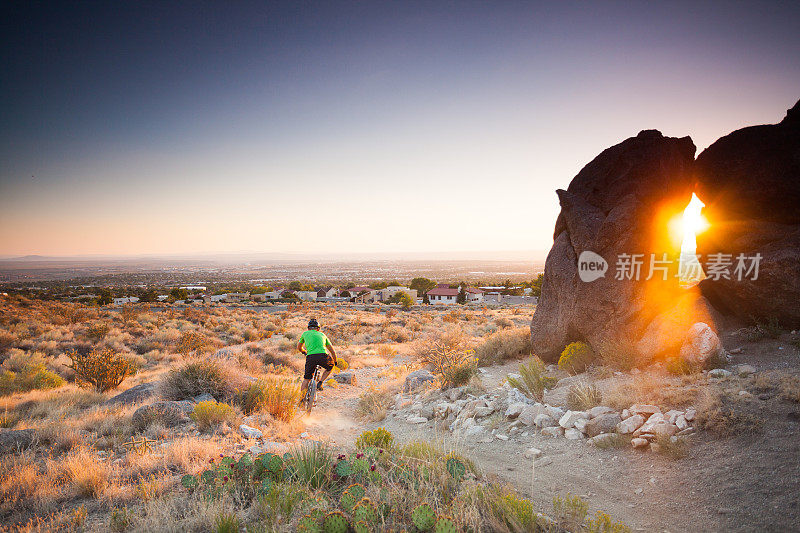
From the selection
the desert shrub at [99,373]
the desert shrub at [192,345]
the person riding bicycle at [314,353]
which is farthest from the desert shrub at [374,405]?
the desert shrub at [192,345]

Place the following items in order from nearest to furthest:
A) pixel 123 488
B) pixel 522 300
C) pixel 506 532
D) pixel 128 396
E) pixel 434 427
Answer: pixel 506 532, pixel 123 488, pixel 434 427, pixel 128 396, pixel 522 300

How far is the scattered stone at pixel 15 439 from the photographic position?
17.9 ft

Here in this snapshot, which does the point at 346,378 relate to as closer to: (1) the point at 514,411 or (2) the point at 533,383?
(2) the point at 533,383

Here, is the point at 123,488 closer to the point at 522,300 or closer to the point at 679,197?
the point at 679,197

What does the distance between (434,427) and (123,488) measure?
5353 mm

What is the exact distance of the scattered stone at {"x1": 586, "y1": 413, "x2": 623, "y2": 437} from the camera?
589 cm

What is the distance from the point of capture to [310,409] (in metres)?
8.71

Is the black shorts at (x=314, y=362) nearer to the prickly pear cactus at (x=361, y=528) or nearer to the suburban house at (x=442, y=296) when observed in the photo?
the prickly pear cactus at (x=361, y=528)

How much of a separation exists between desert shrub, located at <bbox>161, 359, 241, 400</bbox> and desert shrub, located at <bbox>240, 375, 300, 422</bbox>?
0.60 meters

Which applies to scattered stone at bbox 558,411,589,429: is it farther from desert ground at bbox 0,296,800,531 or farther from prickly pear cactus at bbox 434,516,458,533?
prickly pear cactus at bbox 434,516,458,533

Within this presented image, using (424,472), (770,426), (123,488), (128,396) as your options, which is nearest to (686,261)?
(770,426)

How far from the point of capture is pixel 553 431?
632 centimetres

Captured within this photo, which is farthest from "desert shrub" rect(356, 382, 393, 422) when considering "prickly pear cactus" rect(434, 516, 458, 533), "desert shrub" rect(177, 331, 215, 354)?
"desert shrub" rect(177, 331, 215, 354)

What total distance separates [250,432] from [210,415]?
1001mm
